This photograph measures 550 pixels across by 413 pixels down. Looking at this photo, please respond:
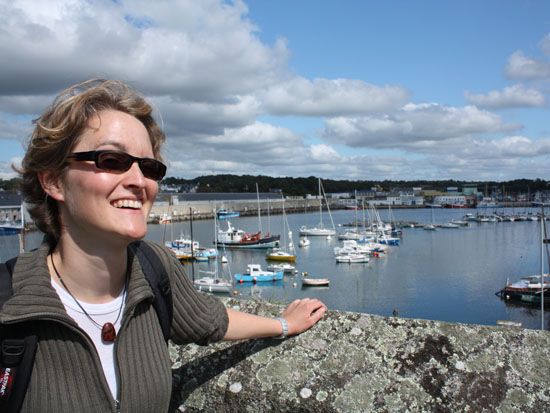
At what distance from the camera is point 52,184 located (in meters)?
1.92

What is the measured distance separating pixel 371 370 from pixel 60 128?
173 centimetres

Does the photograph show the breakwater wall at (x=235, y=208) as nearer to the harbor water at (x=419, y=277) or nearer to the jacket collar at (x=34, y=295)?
the harbor water at (x=419, y=277)

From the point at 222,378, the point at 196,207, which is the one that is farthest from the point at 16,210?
the point at 222,378

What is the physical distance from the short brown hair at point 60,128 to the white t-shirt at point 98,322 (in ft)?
0.84

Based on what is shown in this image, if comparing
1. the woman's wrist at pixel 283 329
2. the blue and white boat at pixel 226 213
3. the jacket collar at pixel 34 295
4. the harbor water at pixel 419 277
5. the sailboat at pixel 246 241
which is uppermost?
the jacket collar at pixel 34 295

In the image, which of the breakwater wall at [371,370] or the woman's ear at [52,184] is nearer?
the woman's ear at [52,184]

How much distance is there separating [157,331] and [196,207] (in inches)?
5332

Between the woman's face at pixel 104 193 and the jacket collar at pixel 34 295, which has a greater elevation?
the woman's face at pixel 104 193

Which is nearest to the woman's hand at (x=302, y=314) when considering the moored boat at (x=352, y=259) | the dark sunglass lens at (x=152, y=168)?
the dark sunglass lens at (x=152, y=168)

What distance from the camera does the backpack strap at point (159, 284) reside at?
214cm

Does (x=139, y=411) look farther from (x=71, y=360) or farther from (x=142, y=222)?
(x=142, y=222)

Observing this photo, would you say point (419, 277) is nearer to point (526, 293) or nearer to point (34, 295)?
point (526, 293)

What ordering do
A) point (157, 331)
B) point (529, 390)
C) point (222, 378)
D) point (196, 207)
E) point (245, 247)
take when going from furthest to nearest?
point (196, 207) → point (245, 247) → point (222, 378) → point (529, 390) → point (157, 331)

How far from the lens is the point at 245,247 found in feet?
221
